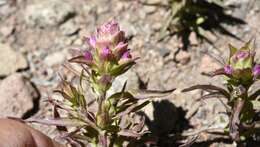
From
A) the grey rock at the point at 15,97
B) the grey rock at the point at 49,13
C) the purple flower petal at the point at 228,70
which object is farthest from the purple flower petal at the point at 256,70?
the grey rock at the point at 49,13

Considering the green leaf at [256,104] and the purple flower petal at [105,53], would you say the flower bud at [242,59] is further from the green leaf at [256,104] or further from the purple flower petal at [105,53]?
the purple flower petal at [105,53]

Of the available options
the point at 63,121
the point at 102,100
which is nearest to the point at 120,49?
the point at 102,100

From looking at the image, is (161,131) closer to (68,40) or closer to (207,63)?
(207,63)

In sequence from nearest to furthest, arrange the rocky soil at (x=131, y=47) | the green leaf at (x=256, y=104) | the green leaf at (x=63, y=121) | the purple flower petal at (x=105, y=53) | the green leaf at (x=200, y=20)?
the purple flower petal at (x=105, y=53), the green leaf at (x=63, y=121), the green leaf at (x=256, y=104), the rocky soil at (x=131, y=47), the green leaf at (x=200, y=20)

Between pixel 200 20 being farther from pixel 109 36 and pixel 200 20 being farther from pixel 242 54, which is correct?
pixel 109 36

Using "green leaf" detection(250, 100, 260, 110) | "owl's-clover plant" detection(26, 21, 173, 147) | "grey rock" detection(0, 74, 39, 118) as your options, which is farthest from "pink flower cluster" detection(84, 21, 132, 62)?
"grey rock" detection(0, 74, 39, 118)
